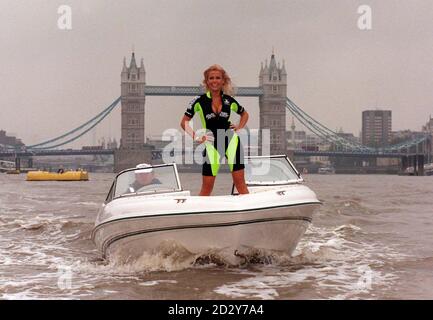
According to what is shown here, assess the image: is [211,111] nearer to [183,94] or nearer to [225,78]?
[225,78]

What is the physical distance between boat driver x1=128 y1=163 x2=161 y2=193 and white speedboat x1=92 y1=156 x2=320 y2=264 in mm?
39

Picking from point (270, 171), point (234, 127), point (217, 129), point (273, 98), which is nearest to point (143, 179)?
point (217, 129)

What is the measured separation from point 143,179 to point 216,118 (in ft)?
4.25

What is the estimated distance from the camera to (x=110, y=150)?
3105 inches

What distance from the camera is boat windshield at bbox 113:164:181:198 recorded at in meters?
6.58

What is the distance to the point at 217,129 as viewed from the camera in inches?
237

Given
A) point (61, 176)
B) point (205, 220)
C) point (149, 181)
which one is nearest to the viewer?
point (205, 220)

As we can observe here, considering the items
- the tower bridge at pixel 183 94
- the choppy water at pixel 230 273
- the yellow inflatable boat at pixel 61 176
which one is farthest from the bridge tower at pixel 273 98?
the choppy water at pixel 230 273

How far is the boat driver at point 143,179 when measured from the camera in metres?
6.72

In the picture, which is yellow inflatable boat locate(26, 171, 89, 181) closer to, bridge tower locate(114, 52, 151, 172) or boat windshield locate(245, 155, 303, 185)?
bridge tower locate(114, 52, 151, 172)

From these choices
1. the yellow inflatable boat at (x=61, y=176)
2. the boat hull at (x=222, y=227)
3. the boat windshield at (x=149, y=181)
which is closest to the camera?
the boat hull at (x=222, y=227)

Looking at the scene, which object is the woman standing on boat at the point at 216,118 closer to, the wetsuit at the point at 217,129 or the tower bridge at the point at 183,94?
the wetsuit at the point at 217,129

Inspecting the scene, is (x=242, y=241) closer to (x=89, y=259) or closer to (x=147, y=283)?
(x=147, y=283)
